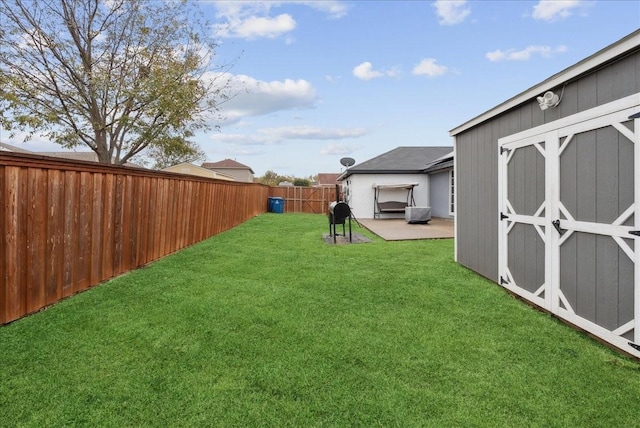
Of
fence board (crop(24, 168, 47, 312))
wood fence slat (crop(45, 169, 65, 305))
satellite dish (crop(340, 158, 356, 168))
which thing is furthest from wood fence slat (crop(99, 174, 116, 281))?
satellite dish (crop(340, 158, 356, 168))

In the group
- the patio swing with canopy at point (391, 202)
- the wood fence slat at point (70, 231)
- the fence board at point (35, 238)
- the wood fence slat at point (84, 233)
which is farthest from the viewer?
the patio swing with canopy at point (391, 202)

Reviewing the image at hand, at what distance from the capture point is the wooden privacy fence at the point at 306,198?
20.2 m

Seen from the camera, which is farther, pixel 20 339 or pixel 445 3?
pixel 445 3

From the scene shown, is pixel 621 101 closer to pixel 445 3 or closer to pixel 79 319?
pixel 79 319

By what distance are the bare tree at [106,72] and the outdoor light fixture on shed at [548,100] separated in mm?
11246

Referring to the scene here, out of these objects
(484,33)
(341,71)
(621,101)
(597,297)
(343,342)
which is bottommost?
(343,342)

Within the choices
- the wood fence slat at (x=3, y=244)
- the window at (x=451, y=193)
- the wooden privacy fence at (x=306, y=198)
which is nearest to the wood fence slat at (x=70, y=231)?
the wood fence slat at (x=3, y=244)

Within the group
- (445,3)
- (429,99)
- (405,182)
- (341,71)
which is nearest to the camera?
(445,3)

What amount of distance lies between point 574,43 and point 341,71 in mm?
7012

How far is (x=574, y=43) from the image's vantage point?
6461 mm

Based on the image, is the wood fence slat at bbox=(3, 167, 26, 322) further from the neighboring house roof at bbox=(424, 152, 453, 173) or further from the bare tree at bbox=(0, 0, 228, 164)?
the neighboring house roof at bbox=(424, 152, 453, 173)

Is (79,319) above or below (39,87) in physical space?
below

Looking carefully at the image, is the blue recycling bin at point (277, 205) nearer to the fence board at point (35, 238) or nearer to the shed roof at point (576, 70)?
the shed roof at point (576, 70)

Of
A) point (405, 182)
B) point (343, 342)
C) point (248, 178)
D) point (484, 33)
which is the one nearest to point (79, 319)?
point (343, 342)
